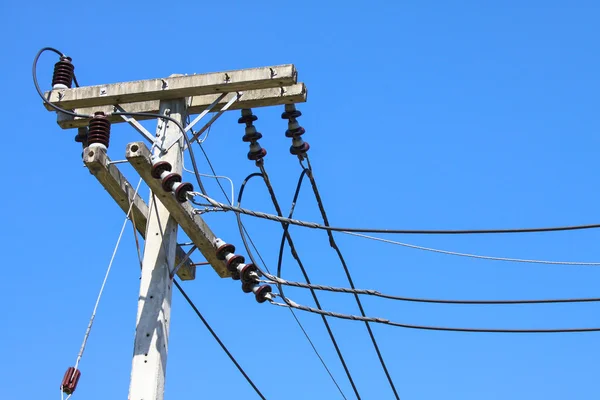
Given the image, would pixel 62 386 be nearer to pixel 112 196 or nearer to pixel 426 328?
pixel 112 196

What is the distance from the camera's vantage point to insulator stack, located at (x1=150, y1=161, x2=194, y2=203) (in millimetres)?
6938

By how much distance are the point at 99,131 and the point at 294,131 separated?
6.17ft

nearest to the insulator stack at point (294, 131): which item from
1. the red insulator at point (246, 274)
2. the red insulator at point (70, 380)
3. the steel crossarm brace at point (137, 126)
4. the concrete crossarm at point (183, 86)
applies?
the concrete crossarm at point (183, 86)

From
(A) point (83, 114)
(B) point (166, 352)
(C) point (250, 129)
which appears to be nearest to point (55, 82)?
(A) point (83, 114)

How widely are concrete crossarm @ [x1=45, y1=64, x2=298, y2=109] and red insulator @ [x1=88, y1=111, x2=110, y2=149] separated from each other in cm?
48

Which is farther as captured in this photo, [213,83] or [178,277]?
[178,277]

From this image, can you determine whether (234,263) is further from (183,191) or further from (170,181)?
(170,181)

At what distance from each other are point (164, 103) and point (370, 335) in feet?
10.6

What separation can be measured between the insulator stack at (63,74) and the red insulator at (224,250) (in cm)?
199

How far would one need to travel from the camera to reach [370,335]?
948 centimetres

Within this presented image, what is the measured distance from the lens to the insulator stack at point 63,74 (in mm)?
8031

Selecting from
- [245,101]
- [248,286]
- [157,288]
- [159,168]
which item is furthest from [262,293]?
[245,101]

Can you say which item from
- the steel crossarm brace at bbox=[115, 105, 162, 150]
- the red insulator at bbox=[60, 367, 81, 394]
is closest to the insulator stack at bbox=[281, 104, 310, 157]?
the steel crossarm brace at bbox=[115, 105, 162, 150]

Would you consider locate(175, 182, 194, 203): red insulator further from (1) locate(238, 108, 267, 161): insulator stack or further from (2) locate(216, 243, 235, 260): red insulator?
(1) locate(238, 108, 267, 161): insulator stack
